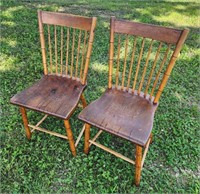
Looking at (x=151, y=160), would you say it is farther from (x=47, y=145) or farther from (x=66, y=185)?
(x=47, y=145)

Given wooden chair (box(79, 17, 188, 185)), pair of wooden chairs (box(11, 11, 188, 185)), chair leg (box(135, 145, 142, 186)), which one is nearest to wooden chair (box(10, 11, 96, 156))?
pair of wooden chairs (box(11, 11, 188, 185))

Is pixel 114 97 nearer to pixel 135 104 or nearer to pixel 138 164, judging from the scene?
pixel 135 104

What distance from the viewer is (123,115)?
202 cm

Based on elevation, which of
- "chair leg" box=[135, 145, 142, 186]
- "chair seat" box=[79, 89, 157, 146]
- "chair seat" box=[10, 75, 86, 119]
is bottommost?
"chair leg" box=[135, 145, 142, 186]

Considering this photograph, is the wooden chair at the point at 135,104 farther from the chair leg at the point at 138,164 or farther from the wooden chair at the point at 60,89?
the wooden chair at the point at 60,89

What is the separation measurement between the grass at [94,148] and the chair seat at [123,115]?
598 millimetres

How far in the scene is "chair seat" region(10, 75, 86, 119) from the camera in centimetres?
208

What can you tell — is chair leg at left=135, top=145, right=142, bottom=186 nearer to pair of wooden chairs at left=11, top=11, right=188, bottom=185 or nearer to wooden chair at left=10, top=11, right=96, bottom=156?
pair of wooden chairs at left=11, top=11, right=188, bottom=185

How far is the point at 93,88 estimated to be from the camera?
326cm

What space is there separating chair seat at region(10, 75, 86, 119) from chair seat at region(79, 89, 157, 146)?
0.60 feet

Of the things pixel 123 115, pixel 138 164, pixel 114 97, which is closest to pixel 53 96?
pixel 114 97

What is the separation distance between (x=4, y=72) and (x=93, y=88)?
4.43ft

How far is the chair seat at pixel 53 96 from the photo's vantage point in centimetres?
208

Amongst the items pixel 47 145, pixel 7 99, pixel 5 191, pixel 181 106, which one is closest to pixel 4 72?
pixel 7 99
